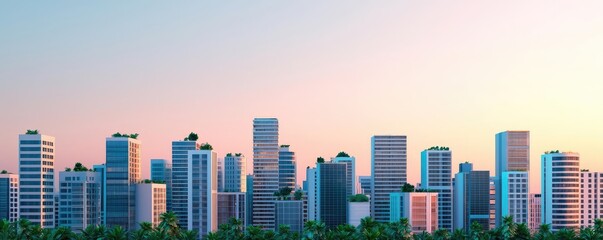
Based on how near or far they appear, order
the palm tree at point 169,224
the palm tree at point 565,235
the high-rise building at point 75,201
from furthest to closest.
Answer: the high-rise building at point 75,201
the palm tree at point 565,235
the palm tree at point 169,224

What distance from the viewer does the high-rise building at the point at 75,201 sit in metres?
195

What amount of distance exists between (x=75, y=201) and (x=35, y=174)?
542 inches

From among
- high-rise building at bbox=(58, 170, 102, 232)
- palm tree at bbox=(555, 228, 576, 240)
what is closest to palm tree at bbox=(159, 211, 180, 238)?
palm tree at bbox=(555, 228, 576, 240)

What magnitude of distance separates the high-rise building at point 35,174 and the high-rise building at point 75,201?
198 inches

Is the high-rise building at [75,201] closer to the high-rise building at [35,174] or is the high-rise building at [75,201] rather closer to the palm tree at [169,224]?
the high-rise building at [35,174]

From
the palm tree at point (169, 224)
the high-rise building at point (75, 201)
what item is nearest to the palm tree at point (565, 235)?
the palm tree at point (169, 224)

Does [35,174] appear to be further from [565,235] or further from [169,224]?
[565,235]

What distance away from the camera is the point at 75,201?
642 feet

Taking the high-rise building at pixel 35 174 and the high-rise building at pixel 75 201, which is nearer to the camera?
the high-rise building at pixel 35 174

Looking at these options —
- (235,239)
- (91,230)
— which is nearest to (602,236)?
Result: (235,239)

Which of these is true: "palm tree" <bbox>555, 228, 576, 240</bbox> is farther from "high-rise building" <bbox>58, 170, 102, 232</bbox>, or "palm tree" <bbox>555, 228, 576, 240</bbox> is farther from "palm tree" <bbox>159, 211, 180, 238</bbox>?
"high-rise building" <bbox>58, 170, 102, 232</bbox>

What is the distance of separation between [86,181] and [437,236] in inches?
4139

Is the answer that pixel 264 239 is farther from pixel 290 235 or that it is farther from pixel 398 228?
pixel 398 228

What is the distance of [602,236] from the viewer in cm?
12631
